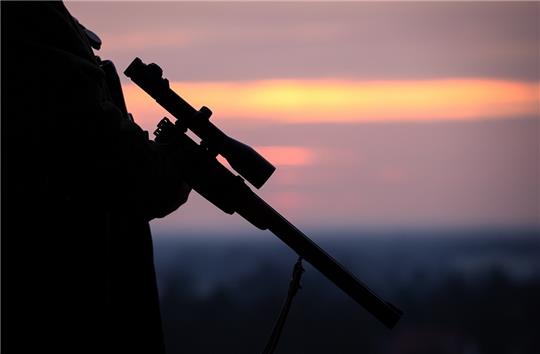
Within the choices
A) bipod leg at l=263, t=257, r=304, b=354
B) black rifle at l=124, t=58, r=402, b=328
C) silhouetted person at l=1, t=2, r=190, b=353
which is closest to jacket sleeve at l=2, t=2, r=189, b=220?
silhouetted person at l=1, t=2, r=190, b=353

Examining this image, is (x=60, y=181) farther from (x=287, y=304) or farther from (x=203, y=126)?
(x=287, y=304)

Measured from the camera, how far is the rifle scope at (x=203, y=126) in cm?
487

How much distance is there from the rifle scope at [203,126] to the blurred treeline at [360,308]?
15260 mm

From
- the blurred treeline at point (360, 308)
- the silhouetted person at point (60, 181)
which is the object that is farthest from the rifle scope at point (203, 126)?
the blurred treeline at point (360, 308)

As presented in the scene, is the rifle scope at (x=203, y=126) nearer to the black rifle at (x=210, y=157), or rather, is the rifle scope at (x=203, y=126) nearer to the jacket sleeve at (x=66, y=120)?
the black rifle at (x=210, y=157)

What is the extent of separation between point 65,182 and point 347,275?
1.35 meters

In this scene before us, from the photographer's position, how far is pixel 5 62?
13.8 ft

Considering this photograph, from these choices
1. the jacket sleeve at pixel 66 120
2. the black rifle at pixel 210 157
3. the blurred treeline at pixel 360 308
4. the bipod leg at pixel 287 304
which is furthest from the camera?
the blurred treeline at pixel 360 308

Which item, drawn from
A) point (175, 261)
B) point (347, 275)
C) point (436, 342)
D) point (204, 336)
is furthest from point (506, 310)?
point (347, 275)

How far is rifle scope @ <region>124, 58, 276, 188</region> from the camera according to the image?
4867mm

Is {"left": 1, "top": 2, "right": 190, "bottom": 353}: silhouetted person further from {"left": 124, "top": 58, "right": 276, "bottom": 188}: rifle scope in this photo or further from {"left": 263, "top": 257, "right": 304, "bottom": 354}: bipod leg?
{"left": 263, "top": 257, "right": 304, "bottom": 354}: bipod leg

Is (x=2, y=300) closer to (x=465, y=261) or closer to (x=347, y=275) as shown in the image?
(x=347, y=275)

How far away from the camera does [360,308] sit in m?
40.6

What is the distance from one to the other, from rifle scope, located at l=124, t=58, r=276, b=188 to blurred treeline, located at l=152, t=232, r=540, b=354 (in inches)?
601
